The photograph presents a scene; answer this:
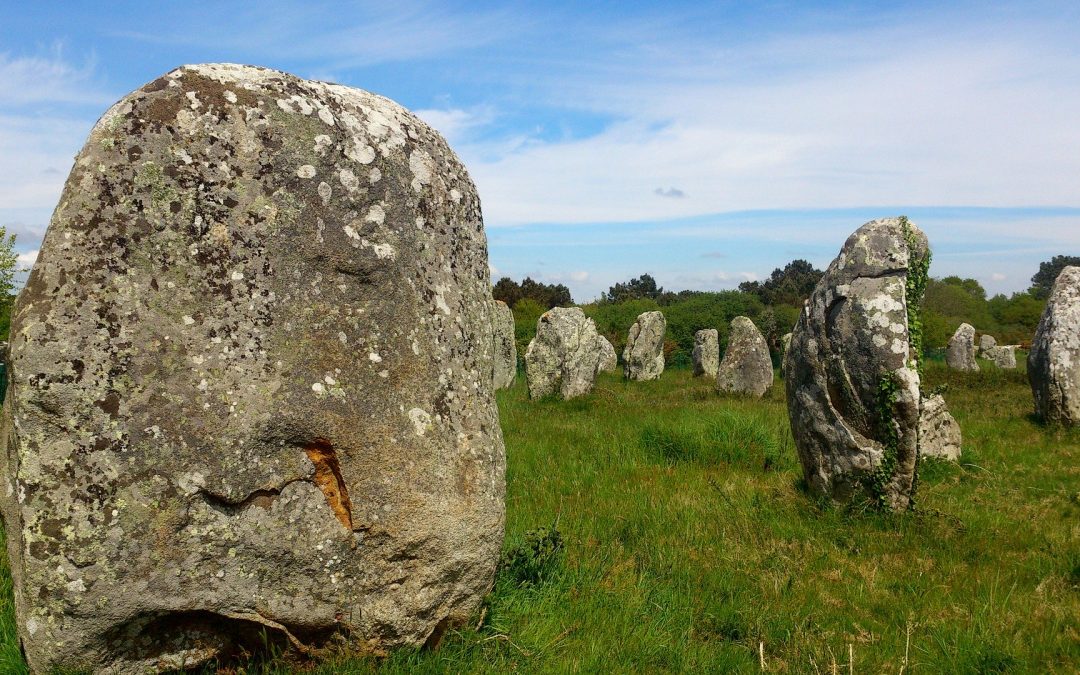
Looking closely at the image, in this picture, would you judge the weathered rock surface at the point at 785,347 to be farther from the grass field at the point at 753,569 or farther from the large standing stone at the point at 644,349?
the large standing stone at the point at 644,349

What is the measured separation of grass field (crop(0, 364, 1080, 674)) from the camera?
14.3ft

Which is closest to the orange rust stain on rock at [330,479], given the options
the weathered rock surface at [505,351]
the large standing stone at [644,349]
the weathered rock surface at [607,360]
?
the weathered rock surface at [505,351]

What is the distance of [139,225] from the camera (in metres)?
3.44

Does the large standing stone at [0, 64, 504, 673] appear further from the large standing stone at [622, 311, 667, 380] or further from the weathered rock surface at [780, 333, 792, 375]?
the large standing stone at [622, 311, 667, 380]

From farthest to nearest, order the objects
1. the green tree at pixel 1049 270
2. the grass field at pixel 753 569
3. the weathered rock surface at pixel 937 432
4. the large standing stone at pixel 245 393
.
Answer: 1. the green tree at pixel 1049 270
2. the weathered rock surface at pixel 937 432
3. the grass field at pixel 753 569
4. the large standing stone at pixel 245 393

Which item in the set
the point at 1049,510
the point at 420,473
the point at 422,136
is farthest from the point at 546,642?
the point at 1049,510

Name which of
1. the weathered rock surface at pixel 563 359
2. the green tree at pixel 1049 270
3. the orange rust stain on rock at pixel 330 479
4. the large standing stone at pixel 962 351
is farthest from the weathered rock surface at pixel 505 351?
the green tree at pixel 1049 270

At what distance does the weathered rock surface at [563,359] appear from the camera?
16.8 meters

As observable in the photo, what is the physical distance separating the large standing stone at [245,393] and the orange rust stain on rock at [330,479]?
0.01m

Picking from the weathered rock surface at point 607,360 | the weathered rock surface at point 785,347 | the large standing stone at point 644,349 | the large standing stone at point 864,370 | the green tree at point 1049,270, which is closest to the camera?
the large standing stone at point 864,370

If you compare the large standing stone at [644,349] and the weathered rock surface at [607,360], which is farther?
the weathered rock surface at [607,360]

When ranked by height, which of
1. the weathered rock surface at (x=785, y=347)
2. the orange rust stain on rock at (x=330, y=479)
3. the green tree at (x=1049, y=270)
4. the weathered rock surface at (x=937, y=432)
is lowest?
the weathered rock surface at (x=937, y=432)

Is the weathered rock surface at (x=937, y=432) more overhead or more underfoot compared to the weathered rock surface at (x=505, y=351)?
more underfoot

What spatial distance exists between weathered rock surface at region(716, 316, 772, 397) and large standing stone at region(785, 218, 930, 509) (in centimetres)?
1093
